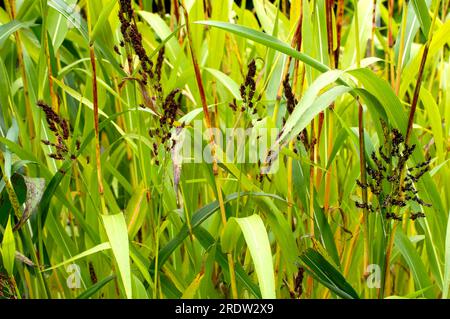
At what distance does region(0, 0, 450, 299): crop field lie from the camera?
79 centimetres

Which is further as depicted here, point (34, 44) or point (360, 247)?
point (34, 44)

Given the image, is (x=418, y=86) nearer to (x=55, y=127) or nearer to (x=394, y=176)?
(x=394, y=176)

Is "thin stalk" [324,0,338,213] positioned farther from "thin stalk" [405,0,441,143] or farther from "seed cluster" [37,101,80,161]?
"seed cluster" [37,101,80,161]

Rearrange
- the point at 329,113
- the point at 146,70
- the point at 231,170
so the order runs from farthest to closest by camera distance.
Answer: the point at 329,113 → the point at 231,170 → the point at 146,70

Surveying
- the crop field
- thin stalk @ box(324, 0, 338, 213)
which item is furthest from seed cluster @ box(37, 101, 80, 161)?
thin stalk @ box(324, 0, 338, 213)

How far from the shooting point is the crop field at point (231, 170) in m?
0.79

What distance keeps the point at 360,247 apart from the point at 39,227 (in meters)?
0.45

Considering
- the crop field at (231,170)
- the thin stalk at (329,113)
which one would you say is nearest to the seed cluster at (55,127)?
the crop field at (231,170)

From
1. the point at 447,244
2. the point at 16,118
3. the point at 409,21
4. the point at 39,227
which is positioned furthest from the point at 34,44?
the point at 447,244

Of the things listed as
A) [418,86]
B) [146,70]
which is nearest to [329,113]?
[418,86]

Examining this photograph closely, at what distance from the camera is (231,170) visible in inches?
33.6
